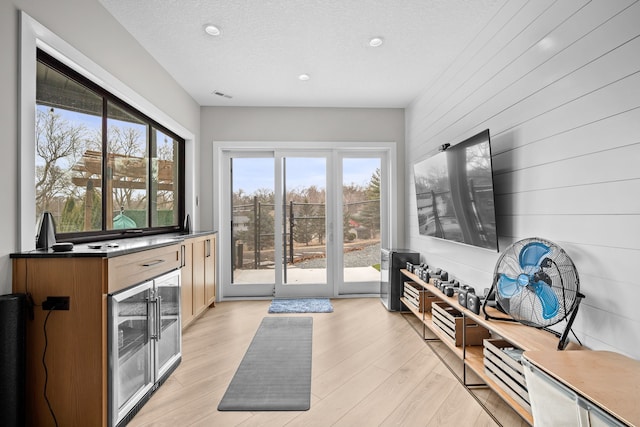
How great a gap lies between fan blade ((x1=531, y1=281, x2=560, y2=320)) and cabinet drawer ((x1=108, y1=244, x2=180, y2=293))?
2.26 meters

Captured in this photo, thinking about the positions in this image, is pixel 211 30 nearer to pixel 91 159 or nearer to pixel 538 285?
pixel 91 159

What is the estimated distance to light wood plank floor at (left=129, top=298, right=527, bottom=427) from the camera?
1791 millimetres

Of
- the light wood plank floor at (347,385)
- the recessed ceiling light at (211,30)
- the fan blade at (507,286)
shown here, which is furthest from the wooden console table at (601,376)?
the recessed ceiling light at (211,30)

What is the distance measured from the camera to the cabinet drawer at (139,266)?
168cm

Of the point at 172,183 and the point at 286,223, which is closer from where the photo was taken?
the point at 172,183

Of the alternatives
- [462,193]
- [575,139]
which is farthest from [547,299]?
[462,193]

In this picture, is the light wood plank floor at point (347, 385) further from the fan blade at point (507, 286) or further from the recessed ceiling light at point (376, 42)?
the recessed ceiling light at point (376, 42)

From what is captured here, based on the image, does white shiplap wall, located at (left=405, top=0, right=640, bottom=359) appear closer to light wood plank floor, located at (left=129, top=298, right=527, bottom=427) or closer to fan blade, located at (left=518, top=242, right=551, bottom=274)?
fan blade, located at (left=518, top=242, right=551, bottom=274)

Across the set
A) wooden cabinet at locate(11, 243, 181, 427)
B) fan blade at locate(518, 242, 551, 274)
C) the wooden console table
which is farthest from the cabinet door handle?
fan blade at locate(518, 242, 551, 274)

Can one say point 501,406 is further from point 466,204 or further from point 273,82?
point 273,82

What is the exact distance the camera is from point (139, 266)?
1936 millimetres

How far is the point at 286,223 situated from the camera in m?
4.27

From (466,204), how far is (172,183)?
325cm

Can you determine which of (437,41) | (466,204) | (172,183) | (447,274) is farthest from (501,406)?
(172,183)
